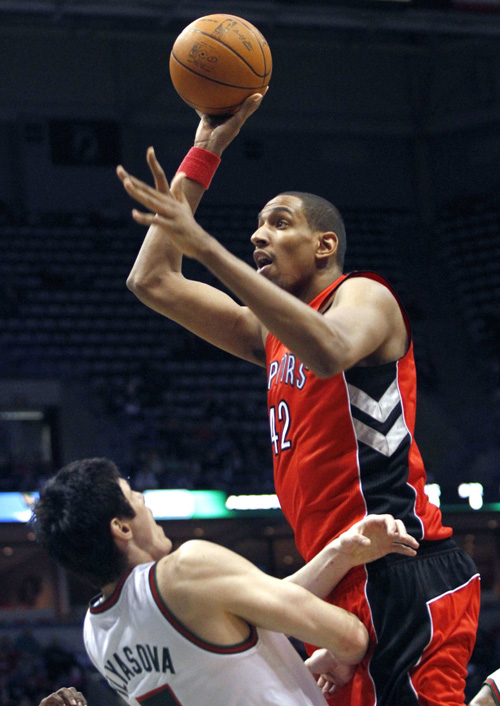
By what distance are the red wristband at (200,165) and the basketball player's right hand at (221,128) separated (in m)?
0.03

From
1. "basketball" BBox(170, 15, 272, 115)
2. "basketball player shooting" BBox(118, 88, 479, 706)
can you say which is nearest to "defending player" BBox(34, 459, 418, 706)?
"basketball player shooting" BBox(118, 88, 479, 706)

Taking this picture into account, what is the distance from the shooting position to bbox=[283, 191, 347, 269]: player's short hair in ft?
11.0

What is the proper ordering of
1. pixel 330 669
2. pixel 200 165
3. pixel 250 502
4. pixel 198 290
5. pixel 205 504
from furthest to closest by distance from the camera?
pixel 250 502
pixel 205 504
pixel 198 290
pixel 200 165
pixel 330 669

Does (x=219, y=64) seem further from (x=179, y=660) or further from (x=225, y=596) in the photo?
(x=179, y=660)

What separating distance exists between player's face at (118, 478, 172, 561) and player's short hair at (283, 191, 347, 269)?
1.01 m

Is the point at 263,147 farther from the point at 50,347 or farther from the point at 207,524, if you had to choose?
the point at 207,524

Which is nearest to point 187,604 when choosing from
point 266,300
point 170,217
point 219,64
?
point 266,300

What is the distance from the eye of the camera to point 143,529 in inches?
112

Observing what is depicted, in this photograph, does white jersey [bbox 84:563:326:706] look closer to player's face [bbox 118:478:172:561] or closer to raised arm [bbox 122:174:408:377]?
player's face [bbox 118:478:172:561]

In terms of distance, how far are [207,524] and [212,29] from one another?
12.1 m

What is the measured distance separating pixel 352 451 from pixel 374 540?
1.01ft

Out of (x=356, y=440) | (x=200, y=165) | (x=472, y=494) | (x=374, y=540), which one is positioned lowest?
(x=472, y=494)

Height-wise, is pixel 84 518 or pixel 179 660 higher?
pixel 84 518

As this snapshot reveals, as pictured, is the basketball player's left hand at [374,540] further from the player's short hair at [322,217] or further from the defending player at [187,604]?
the player's short hair at [322,217]
